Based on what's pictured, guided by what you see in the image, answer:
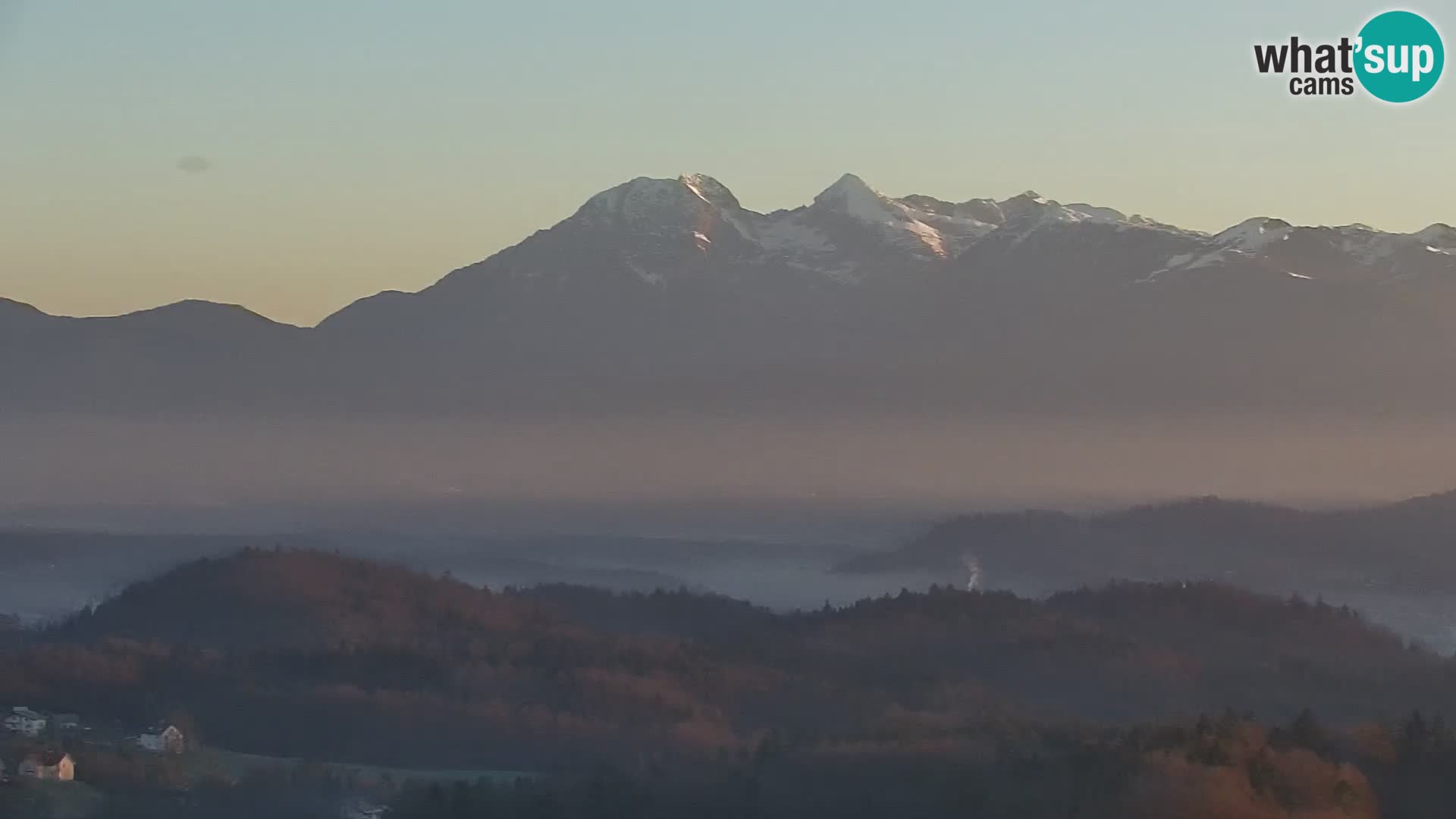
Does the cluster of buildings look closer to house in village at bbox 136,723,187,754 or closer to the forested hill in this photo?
house in village at bbox 136,723,187,754

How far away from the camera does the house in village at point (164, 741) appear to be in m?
84.7

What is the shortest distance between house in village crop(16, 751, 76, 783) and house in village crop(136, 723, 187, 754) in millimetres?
5893

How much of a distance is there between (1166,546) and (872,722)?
261 feet

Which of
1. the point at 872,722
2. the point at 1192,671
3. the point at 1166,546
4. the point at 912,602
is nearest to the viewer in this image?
the point at 872,722

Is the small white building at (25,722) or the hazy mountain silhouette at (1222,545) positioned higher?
the hazy mountain silhouette at (1222,545)

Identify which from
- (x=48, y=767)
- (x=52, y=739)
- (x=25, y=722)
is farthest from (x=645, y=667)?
(x=48, y=767)

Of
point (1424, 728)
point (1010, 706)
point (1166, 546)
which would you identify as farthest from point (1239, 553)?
point (1424, 728)

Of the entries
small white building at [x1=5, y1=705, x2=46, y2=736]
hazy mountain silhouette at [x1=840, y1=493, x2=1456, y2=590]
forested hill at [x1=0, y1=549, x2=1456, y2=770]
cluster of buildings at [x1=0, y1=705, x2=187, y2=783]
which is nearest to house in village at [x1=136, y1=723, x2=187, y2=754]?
cluster of buildings at [x1=0, y1=705, x2=187, y2=783]

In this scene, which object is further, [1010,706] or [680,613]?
[680,613]

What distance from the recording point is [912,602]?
121 meters

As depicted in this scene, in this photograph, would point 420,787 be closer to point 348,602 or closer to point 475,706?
point 475,706

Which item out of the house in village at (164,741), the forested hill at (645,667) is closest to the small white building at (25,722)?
the forested hill at (645,667)

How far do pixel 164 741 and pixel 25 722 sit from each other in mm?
6996

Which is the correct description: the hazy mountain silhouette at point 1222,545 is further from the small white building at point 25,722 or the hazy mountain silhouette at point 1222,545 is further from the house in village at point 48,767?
the house in village at point 48,767
